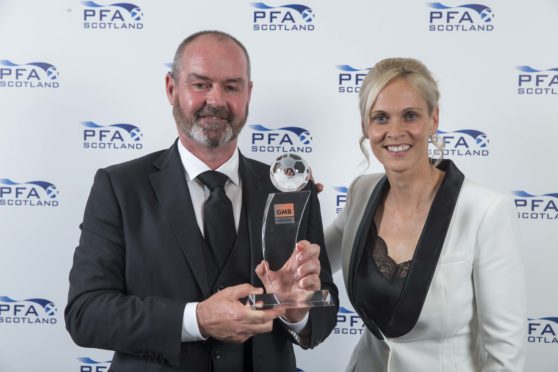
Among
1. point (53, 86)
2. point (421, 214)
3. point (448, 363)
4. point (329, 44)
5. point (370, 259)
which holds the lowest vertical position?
point (448, 363)

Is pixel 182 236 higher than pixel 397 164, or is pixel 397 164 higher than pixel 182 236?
pixel 397 164

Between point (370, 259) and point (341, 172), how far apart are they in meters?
0.56

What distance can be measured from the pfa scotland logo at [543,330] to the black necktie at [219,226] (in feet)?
4.44

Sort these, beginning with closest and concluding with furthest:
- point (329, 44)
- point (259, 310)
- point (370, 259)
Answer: point (259, 310) < point (370, 259) < point (329, 44)

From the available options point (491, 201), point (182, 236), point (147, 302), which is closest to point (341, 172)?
point (491, 201)

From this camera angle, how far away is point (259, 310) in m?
1.35

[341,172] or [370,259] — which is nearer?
[370,259]

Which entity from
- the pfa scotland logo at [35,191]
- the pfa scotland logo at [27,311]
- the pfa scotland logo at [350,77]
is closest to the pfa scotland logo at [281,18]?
the pfa scotland logo at [350,77]

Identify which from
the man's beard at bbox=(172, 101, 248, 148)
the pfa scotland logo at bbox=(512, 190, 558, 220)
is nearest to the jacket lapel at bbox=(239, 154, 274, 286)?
the man's beard at bbox=(172, 101, 248, 148)

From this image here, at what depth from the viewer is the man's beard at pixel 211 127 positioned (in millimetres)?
1597

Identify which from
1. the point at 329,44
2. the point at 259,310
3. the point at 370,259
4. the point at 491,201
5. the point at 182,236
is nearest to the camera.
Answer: the point at 259,310

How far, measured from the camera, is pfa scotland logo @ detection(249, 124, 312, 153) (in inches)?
87.2

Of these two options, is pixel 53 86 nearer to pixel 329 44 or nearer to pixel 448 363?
pixel 329 44

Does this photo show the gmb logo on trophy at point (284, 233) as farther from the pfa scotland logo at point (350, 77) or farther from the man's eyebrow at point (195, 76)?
the pfa scotland logo at point (350, 77)
